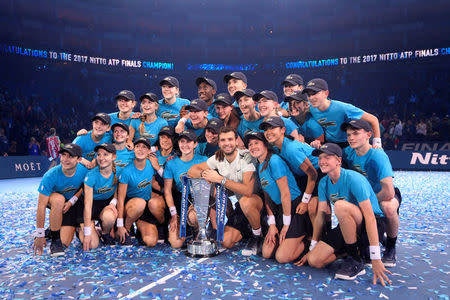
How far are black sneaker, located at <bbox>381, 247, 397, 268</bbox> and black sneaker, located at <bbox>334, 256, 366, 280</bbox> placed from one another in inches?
15.9

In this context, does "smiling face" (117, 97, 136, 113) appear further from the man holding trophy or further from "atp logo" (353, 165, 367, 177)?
"atp logo" (353, 165, 367, 177)

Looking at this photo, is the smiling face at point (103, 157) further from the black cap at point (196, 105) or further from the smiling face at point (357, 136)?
the smiling face at point (357, 136)

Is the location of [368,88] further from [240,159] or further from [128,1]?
[240,159]

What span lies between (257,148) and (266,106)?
30.1 inches

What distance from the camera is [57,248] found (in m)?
4.64

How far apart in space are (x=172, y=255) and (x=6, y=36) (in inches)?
849

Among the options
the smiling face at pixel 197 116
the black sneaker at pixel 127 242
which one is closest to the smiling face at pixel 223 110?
the smiling face at pixel 197 116

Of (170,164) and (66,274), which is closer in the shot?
(66,274)

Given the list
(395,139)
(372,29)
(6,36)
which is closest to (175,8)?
(6,36)

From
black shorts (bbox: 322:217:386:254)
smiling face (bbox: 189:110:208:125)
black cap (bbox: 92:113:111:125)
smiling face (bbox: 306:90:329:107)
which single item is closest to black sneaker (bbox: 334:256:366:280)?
black shorts (bbox: 322:217:386:254)

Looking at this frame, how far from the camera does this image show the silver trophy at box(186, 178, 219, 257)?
14.9 feet

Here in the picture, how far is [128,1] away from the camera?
1023 inches

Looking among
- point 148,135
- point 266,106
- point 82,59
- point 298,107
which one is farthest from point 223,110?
point 82,59

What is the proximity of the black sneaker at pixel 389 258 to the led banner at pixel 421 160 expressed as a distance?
47.5 feet
